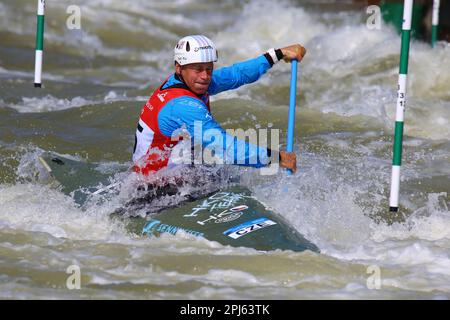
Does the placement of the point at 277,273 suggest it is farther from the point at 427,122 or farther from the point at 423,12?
the point at 423,12

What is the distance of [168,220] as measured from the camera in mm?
5762

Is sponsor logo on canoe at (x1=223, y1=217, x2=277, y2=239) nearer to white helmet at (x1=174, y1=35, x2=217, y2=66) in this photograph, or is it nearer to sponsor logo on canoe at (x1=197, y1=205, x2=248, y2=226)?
sponsor logo on canoe at (x1=197, y1=205, x2=248, y2=226)

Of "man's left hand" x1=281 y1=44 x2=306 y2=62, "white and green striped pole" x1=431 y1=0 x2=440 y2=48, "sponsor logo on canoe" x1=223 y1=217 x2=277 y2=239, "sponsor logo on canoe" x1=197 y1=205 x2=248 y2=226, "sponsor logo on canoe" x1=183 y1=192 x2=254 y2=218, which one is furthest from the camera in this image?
"white and green striped pole" x1=431 y1=0 x2=440 y2=48

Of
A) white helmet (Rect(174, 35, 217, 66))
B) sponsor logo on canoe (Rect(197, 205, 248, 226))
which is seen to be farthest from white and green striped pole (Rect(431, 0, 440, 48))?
sponsor logo on canoe (Rect(197, 205, 248, 226))

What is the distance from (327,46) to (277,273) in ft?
28.4

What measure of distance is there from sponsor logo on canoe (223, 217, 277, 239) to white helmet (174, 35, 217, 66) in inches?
42.3

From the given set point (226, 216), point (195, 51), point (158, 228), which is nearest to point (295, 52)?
point (195, 51)

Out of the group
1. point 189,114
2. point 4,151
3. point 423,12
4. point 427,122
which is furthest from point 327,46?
point 189,114

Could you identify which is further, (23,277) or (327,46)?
(327,46)

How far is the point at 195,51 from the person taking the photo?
5.82 m

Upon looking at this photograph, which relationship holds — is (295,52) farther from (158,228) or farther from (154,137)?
(158,228)

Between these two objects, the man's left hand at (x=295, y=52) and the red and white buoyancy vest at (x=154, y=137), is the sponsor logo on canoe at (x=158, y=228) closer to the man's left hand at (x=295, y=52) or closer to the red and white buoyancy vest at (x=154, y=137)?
the red and white buoyancy vest at (x=154, y=137)

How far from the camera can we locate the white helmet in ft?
19.1

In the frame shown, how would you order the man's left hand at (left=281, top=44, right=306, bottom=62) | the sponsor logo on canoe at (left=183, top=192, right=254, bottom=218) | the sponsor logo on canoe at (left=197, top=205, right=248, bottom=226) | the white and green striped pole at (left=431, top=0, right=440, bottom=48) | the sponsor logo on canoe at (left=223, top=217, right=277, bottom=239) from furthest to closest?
the white and green striped pole at (left=431, top=0, right=440, bottom=48) < the man's left hand at (left=281, top=44, right=306, bottom=62) < the sponsor logo on canoe at (left=183, top=192, right=254, bottom=218) < the sponsor logo on canoe at (left=197, top=205, right=248, bottom=226) < the sponsor logo on canoe at (left=223, top=217, right=277, bottom=239)
